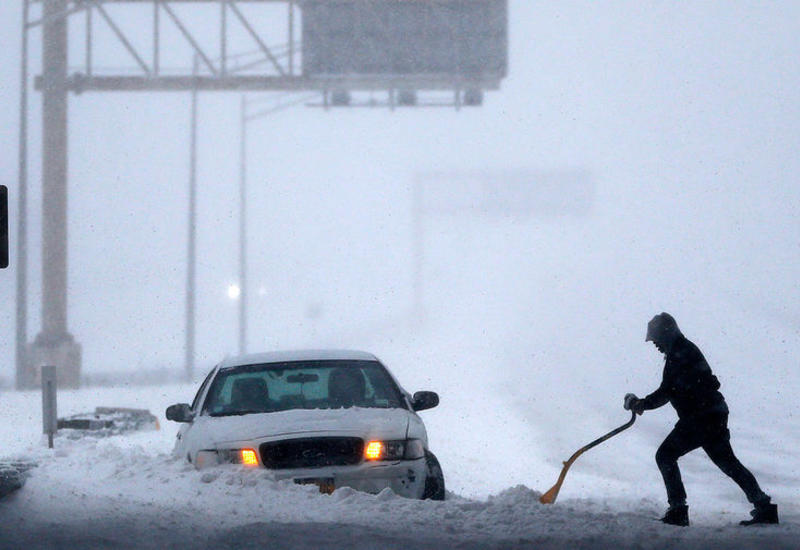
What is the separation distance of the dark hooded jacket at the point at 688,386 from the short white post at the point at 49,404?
33.1 feet

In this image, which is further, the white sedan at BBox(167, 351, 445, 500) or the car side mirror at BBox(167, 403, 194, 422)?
the car side mirror at BBox(167, 403, 194, 422)

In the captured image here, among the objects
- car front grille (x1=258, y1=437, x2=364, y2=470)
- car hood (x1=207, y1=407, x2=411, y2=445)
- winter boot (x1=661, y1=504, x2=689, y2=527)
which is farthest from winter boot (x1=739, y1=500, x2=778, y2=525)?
car front grille (x1=258, y1=437, x2=364, y2=470)

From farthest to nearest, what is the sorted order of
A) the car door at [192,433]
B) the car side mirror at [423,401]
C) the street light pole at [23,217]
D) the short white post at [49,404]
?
the street light pole at [23,217] < the short white post at [49,404] < the car side mirror at [423,401] < the car door at [192,433]

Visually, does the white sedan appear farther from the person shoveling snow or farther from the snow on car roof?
the person shoveling snow

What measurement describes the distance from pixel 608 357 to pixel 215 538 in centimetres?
3791

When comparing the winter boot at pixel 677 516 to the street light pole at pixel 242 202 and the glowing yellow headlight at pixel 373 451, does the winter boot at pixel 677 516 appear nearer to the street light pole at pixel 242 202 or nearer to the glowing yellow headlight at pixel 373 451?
the glowing yellow headlight at pixel 373 451

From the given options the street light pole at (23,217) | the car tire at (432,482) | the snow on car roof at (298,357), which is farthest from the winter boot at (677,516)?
the street light pole at (23,217)

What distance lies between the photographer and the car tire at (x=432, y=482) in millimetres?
9492

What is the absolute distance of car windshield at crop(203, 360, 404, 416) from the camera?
10.3m

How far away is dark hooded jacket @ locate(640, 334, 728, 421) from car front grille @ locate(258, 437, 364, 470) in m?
1.90

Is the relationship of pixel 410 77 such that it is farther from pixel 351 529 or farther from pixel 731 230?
pixel 731 230

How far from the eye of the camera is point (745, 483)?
29.9 ft

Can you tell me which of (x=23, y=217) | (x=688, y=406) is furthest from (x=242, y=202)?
(x=688, y=406)

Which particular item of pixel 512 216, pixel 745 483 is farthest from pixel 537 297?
pixel 745 483
